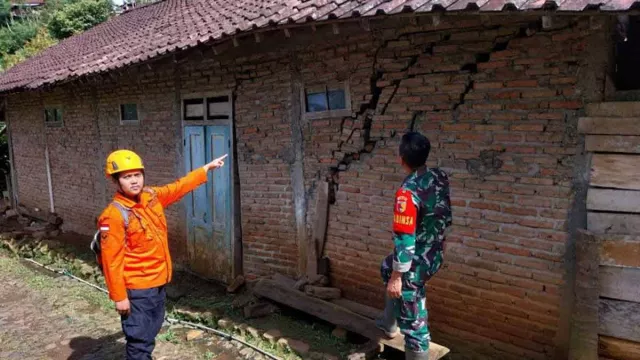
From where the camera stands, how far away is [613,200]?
3.48m

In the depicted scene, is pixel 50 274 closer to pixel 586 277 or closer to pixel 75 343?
pixel 75 343

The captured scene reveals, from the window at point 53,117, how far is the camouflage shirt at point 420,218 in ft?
30.9

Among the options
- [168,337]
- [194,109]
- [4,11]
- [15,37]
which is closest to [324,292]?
[168,337]

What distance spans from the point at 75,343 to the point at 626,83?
571 cm

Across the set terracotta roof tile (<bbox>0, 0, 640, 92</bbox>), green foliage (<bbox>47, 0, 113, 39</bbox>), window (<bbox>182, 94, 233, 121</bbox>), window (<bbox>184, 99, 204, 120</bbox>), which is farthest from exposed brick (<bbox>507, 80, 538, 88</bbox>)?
green foliage (<bbox>47, 0, 113, 39</bbox>)

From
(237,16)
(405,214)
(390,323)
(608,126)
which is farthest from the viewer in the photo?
(237,16)

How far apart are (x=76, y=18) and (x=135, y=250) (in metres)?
23.5

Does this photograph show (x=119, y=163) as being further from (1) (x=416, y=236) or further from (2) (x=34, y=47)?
(2) (x=34, y=47)

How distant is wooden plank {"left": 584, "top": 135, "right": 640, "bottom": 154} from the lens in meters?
3.39

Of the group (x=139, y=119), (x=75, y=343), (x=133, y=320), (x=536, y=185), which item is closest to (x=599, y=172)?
(x=536, y=185)

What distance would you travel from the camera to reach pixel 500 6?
121 inches

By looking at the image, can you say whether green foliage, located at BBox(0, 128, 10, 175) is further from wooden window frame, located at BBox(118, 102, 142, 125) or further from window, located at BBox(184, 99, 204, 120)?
window, located at BBox(184, 99, 204, 120)

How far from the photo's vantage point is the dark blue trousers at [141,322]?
144 inches

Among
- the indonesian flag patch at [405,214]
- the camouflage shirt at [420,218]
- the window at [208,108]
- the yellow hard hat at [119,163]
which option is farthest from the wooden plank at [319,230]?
the yellow hard hat at [119,163]
